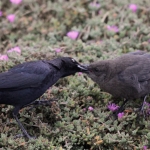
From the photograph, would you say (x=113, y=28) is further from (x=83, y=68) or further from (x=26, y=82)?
(x=26, y=82)

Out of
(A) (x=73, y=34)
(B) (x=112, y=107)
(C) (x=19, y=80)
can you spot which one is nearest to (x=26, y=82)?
(C) (x=19, y=80)

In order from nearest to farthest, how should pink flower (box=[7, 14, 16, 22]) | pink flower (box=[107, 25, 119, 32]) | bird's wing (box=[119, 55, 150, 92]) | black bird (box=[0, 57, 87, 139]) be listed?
1. black bird (box=[0, 57, 87, 139])
2. bird's wing (box=[119, 55, 150, 92])
3. pink flower (box=[107, 25, 119, 32])
4. pink flower (box=[7, 14, 16, 22])

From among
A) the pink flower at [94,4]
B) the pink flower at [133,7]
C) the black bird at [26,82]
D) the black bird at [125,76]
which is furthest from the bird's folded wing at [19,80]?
the pink flower at [133,7]

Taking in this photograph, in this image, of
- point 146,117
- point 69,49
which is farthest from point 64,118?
point 69,49

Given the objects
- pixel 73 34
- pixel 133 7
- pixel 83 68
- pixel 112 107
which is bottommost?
pixel 112 107

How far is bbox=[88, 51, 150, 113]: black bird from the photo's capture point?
4457 millimetres

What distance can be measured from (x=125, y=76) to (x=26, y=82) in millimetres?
1199

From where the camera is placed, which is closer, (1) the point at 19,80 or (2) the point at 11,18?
(1) the point at 19,80

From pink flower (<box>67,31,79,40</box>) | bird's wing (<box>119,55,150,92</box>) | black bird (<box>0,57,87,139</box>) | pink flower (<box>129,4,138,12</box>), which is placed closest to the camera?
black bird (<box>0,57,87,139</box>)

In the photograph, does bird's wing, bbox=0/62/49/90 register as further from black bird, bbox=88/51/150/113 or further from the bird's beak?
black bird, bbox=88/51/150/113

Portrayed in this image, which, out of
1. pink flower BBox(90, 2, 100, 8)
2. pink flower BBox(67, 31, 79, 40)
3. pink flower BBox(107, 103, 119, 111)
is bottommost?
pink flower BBox(107, 103, 119, 111)

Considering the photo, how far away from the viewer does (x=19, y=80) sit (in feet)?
13.9

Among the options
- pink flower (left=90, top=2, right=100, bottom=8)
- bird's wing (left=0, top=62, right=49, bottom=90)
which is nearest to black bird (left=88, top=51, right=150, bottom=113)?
bird's wing (left=0, top=62, right=49, bottom=90)

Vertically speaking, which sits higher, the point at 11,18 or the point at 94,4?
the point at 94,4
